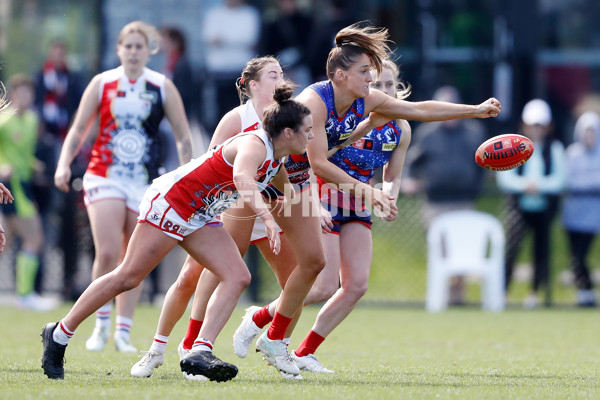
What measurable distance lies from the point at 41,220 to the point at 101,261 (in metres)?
5.41

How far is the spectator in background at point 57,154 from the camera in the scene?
12.5 m

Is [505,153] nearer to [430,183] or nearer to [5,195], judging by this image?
[5,195]

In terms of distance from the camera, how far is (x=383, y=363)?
6953 millimetres

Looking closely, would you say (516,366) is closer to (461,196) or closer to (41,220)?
(461,196)

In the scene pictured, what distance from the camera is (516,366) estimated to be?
6773 millimetres

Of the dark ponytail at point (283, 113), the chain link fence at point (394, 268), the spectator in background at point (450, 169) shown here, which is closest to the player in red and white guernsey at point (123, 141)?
the dark ponytail at point (283, 113)

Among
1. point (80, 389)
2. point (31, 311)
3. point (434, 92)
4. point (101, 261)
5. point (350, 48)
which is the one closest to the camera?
point (80, 389)

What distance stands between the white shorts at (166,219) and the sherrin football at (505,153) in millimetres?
1928

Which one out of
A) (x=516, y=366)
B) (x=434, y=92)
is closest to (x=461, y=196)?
(x=434, y=92)

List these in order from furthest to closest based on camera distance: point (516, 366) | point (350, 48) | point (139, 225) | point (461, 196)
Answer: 1. point (461, 196)
2. point (516, 366)
3. point (350, 48)
4. point (139, 225)

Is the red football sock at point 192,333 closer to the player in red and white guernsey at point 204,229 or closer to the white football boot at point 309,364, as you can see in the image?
the player in red and white guernsey at point 204,229

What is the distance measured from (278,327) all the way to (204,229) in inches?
31.9

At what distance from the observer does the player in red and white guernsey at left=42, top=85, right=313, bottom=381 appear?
557 centimetres

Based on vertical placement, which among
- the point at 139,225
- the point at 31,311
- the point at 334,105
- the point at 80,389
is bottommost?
the point at 31,311
